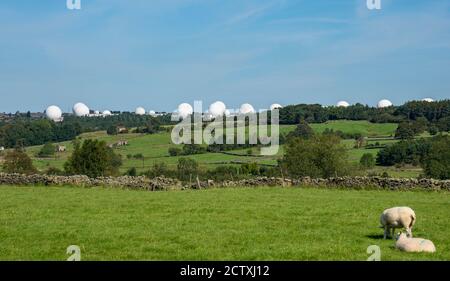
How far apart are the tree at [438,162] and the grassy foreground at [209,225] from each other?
2877 centimetres

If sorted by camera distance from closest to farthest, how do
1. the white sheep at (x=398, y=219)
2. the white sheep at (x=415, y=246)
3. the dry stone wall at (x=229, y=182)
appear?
the white sheep at (x=415, y=246), the white sheep at (x=398, y=219), the dry stone wall at (x=229, y=182)

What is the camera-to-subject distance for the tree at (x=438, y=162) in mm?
56438

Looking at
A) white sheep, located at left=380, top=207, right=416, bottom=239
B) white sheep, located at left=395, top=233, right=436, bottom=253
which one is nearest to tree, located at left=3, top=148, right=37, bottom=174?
white sheep, located at left=380, top=207, right=416, bottom=239

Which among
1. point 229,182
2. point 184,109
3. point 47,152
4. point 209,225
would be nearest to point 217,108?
point 184,109

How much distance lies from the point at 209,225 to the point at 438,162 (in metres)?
45.4

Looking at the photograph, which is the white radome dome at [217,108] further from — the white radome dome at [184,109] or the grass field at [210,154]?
the grass field at [210,154]

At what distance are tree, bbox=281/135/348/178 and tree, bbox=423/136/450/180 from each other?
9527 millimetres

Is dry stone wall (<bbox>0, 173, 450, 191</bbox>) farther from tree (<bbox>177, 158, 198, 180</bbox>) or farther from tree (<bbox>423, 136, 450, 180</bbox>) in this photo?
tree (<bbox>423, 136, 450, 180</bbox>)

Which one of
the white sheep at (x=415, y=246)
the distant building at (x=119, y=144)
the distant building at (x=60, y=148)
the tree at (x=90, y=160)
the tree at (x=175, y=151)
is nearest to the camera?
the white sheep at (x=415, y=246)

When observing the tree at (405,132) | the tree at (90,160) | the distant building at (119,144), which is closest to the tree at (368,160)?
the tree at (405,132)

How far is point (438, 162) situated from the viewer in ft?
189

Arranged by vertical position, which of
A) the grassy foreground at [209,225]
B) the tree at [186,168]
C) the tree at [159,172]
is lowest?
the tree at [159,172]

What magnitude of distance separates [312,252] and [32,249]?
7.17 metres

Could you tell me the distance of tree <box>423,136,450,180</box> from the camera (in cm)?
5644
